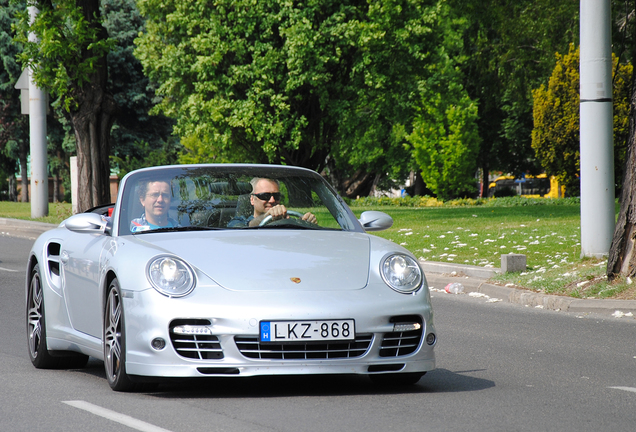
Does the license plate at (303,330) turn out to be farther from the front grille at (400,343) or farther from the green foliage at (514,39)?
the green foliage at (514,39)

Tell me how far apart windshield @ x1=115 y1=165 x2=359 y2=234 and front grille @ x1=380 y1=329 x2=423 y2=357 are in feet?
3.66

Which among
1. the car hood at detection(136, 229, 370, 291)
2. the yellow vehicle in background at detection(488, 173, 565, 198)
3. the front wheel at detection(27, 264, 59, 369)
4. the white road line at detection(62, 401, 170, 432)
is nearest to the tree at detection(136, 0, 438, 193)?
the front wheel at detection(27, 264, 59, 369)

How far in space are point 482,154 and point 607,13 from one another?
154 feet

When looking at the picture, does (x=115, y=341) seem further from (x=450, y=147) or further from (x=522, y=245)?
(x=450, y=147)

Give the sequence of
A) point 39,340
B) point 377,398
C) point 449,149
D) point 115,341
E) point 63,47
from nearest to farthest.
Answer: point 377,398 < point 115,341 < point 39,340 < point 63,47 < point 449,149

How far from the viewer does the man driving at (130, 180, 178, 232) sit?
6.30 metres

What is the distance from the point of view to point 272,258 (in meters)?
5.76

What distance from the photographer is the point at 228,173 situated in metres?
6.68

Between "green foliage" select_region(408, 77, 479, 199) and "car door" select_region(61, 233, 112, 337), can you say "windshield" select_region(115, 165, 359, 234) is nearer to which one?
"car door" select_region(61, 233, 112, 337)

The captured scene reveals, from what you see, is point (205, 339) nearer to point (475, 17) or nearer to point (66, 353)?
point (66, 353)

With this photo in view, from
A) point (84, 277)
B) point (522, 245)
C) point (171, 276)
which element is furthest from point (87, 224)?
point (522, 245)

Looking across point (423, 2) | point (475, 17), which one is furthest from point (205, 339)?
point (423, 2)

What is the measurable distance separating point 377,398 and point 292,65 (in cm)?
2641

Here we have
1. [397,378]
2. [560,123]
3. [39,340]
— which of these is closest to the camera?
[397,378]
